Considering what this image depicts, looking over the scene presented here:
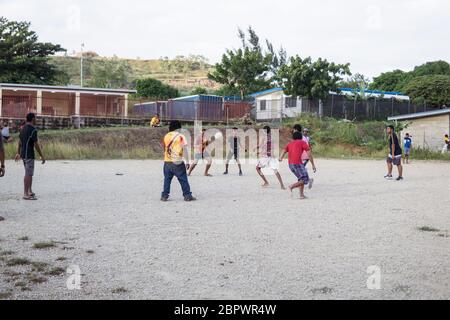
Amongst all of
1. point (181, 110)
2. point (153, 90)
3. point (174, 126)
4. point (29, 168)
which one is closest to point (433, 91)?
point (181, 110)

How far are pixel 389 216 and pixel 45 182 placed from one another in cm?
940

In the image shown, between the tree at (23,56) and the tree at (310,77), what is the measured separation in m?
21.0

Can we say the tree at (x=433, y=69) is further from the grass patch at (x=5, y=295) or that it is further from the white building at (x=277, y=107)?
the grass patch at (x=5, y=295)

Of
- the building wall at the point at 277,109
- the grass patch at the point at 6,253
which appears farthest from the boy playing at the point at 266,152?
the building wall at the point at 277,109

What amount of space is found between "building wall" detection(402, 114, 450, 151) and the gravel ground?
Answer: 24670 millimetres

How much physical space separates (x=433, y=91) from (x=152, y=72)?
212 ft

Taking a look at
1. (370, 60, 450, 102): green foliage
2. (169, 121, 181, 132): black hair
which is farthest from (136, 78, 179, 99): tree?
(169, 121, 181, 132): black hair

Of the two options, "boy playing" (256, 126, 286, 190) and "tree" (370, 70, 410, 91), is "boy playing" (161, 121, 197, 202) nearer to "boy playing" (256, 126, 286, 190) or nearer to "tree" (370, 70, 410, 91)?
"boy playing" (256, 126, 286, 190)

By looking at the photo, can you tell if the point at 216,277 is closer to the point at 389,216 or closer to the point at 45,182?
the point at 389,216

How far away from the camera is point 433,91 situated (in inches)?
2000

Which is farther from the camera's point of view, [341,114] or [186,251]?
[341,114]

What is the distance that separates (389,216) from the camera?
9641 mm

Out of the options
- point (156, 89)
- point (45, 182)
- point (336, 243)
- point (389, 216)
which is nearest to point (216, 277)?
point (336, 243)

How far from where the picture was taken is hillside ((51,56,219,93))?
90.2 m
